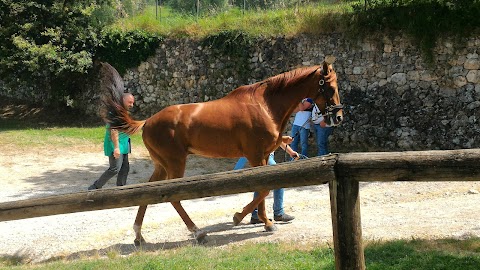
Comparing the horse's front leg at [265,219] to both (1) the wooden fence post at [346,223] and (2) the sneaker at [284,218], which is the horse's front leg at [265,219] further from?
(1) the wooden fence post at [346,223]

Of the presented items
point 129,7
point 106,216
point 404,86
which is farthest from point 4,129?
point 404,86

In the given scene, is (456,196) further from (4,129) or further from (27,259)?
(4,129)

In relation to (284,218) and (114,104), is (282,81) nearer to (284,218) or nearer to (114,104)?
(284,218)

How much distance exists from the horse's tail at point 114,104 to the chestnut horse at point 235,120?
0.01 metres

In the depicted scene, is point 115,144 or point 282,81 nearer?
point 282,81

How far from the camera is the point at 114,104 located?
27.3ft

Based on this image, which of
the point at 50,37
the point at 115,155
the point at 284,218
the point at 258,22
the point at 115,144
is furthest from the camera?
the point at 50,37

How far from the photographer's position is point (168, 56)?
1956cm

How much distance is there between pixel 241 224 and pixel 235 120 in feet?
5.70

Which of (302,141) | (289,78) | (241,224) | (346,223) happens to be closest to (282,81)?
(289,78)

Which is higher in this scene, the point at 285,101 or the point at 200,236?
the point at 285,101

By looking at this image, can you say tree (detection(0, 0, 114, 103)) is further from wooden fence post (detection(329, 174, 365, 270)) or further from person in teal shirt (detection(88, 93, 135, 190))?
wooden fence post (detection(329, 174, 365, 270))

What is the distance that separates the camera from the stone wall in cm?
1395

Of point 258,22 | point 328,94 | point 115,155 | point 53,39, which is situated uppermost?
point 53,39
